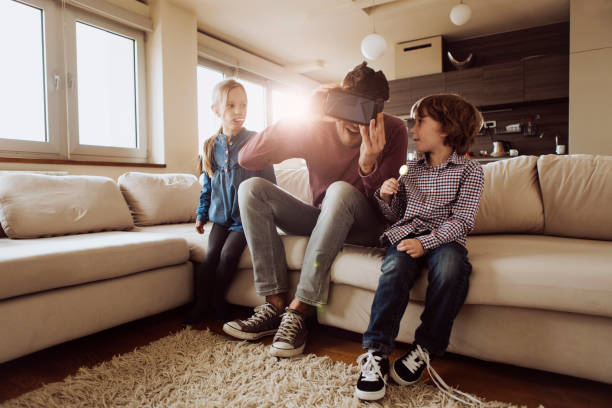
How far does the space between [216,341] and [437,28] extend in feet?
14.6

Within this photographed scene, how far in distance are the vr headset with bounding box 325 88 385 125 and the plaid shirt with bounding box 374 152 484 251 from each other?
0.25m

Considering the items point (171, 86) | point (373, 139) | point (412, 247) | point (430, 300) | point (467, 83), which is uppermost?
point (467, 83)

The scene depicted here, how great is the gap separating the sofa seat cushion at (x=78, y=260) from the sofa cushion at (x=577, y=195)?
152 centimetres

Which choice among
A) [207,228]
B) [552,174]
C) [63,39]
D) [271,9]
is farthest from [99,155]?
[552,174]

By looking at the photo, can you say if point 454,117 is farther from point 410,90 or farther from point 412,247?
point 410,90

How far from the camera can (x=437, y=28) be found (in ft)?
14.8

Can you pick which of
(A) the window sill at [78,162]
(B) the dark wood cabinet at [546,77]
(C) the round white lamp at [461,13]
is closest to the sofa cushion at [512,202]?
(C) the round white lamp at [461,13]

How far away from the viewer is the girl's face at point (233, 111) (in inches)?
63.9

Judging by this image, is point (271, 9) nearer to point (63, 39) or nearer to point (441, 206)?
point (63, 39)

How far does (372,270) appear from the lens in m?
1.24

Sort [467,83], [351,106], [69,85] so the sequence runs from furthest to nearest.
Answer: [467,83] < [69,85] < [351,106]

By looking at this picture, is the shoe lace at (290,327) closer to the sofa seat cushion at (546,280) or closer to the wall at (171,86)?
the sofa seat cushion at (546,280)

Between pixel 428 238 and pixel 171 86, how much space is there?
3.07 metres

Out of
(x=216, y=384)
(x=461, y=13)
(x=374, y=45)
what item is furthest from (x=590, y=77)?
(x=216, y=384)
